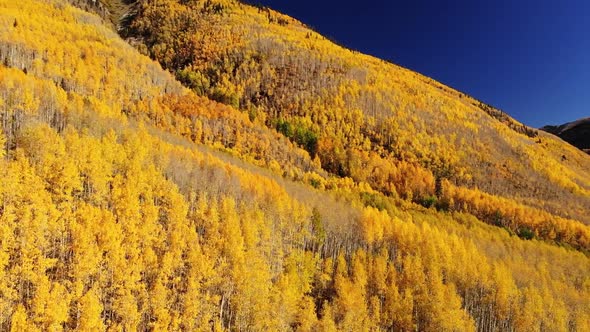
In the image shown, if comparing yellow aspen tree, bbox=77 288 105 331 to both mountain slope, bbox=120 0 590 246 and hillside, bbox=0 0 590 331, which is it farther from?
mountain slope, bbox=120 0 590 246

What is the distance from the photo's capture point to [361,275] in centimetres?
7650

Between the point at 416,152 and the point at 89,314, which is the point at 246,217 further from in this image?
the point at 416,152

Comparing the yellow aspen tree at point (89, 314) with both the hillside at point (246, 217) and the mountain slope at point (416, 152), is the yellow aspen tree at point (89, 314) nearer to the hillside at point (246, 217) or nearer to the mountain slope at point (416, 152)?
the hillside at point (246, 217)

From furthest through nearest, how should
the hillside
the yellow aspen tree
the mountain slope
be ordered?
the mountain slope, the hillside, the yellow aspen tree

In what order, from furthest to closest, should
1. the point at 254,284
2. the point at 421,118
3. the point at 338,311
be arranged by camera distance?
the point at 421,118, the point at 338,311, the point at 254,284

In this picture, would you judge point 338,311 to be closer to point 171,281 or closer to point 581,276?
point 171,281

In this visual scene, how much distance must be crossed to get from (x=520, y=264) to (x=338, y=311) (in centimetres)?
5459

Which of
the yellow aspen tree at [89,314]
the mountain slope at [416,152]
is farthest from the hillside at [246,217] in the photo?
the mountain slope at [416,152]

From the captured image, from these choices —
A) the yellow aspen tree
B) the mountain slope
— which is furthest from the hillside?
the mountain slope

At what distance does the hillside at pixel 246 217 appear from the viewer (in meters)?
51.0

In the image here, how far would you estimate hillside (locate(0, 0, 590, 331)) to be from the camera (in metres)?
51.0

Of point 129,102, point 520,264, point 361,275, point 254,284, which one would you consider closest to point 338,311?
point 361,275

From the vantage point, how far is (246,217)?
250 ft

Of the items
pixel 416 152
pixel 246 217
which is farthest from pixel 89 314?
pixel 416 152
